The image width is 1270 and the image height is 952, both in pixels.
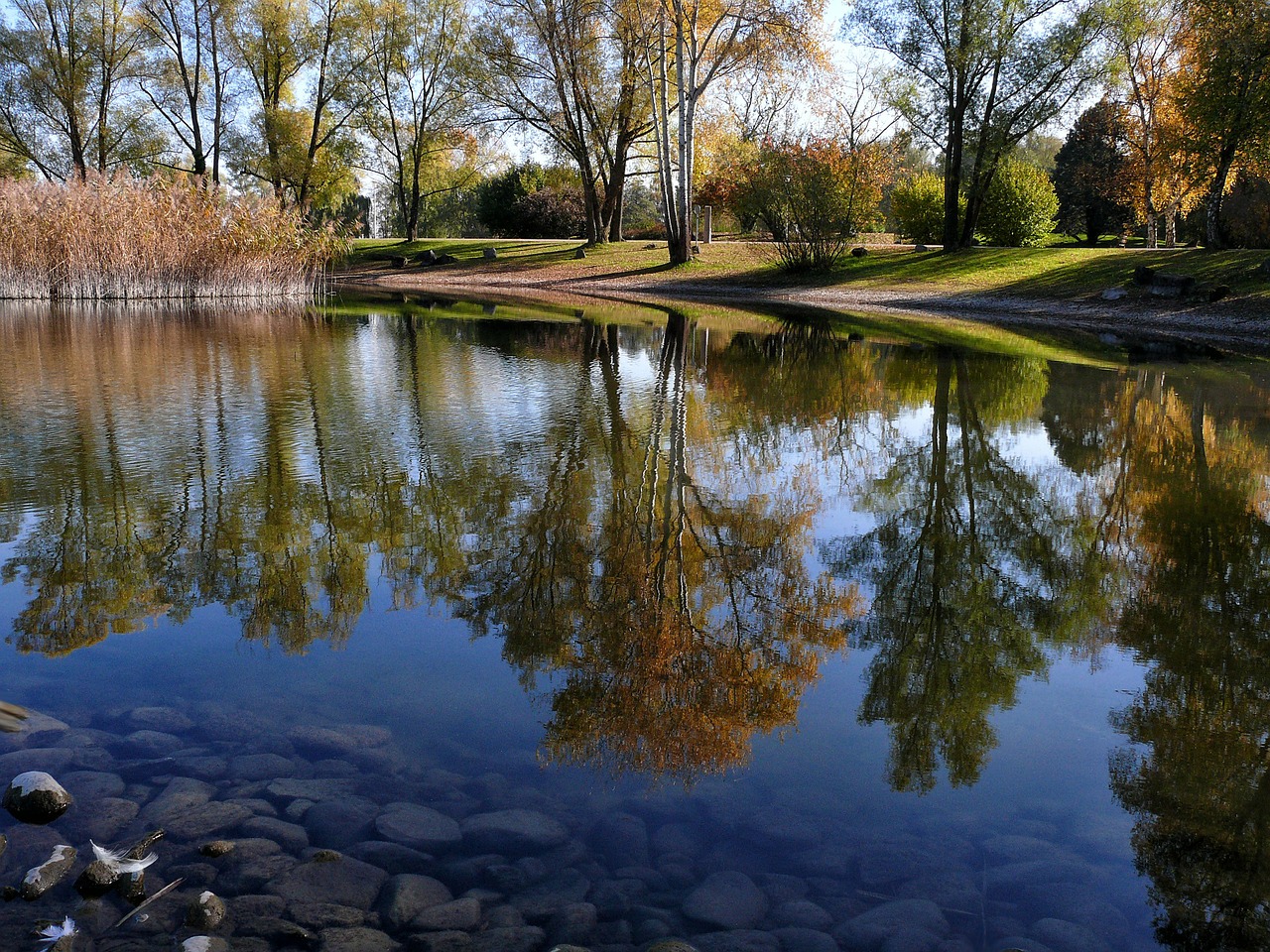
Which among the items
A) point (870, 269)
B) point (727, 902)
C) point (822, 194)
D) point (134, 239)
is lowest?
point (727, 902)

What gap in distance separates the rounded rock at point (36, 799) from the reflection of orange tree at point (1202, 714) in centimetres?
331

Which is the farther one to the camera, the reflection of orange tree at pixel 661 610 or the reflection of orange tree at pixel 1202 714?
the reflection of orange tree at pixel 661 610

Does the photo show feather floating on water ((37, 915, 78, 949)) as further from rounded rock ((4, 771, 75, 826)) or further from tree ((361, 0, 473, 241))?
tree ((361, 0, 473, 241))

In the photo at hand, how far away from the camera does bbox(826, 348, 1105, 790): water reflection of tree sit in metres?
4.04

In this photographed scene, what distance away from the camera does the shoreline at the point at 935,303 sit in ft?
63.8

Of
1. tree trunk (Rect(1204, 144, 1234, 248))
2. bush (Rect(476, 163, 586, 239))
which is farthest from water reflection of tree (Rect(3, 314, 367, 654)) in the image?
bush (Rect(476, 163, 586, 239))

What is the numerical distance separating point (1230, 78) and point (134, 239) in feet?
79.3

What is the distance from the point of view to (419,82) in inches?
1857

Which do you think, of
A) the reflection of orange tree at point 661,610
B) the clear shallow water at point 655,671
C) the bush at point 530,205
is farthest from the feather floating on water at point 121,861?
the bush at point 530,205

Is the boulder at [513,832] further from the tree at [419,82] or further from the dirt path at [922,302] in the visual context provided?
the tree at [419,82]

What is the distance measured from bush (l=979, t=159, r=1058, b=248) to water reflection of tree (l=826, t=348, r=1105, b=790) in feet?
96.8

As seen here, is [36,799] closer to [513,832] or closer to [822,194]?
[513,832]

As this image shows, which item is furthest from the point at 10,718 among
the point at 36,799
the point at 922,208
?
the point at 922,208

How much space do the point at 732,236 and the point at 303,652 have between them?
44.2 metres
